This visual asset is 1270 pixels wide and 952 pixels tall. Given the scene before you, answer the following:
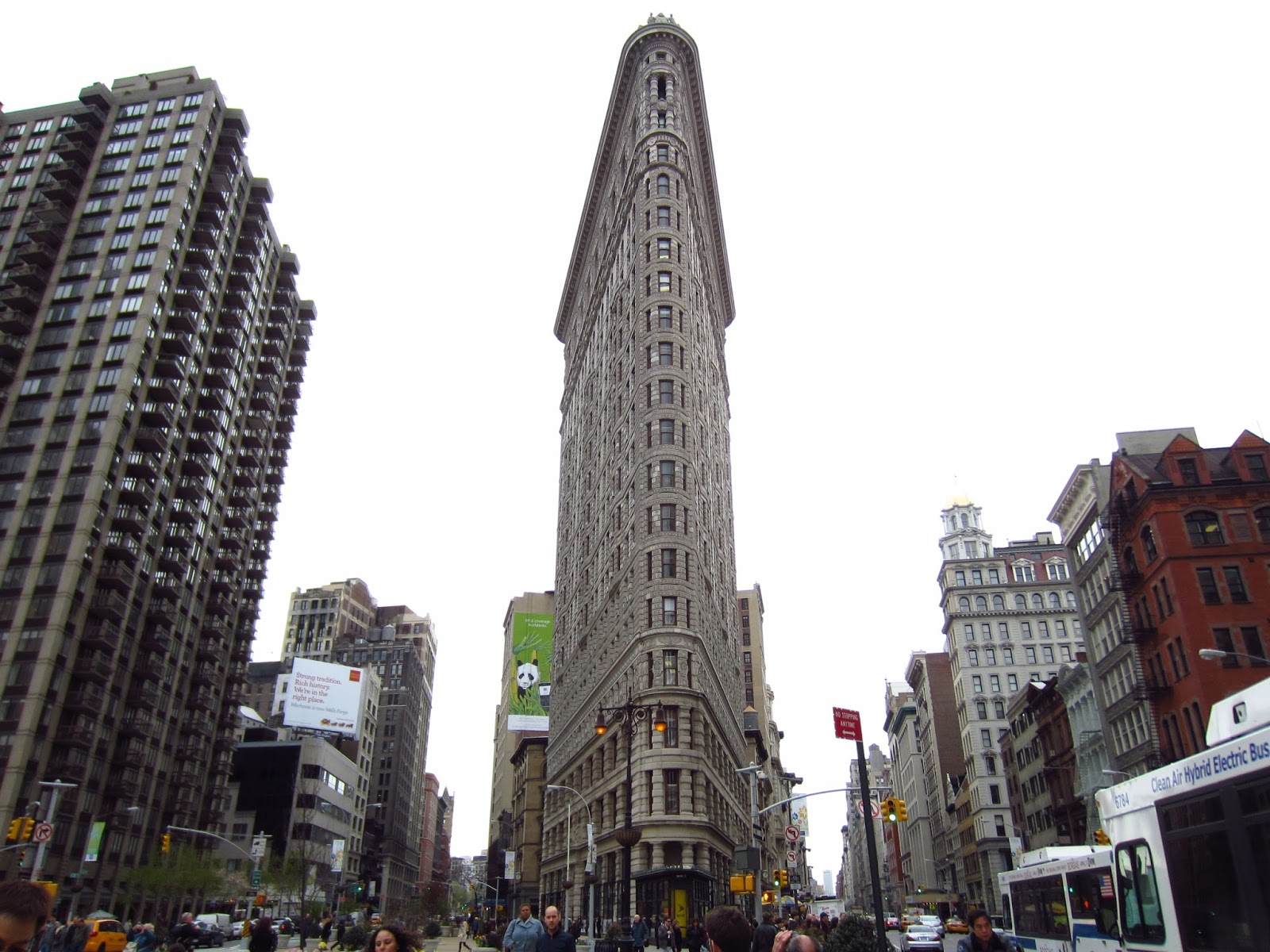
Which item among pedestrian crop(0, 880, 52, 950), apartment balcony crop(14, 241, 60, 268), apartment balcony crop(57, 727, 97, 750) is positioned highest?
apartment balcony crop(14, 241, 60, 268)

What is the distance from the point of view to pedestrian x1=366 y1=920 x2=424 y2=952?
6.79 m

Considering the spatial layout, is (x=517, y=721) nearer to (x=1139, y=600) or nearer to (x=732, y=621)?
(x=732, y=621)

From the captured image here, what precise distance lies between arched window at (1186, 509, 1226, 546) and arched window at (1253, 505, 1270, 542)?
2.14 meters

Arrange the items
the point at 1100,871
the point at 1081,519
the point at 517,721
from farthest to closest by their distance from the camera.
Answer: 1. the point at 517,721
2. the point at 1081,519
3. the point at 1100,871

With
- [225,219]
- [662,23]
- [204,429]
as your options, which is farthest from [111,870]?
[662,23]

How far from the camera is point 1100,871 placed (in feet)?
59.4

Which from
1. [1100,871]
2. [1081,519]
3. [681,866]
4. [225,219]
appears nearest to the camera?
[1100,871]

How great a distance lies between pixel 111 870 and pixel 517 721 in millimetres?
56690

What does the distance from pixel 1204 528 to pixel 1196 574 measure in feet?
8.89

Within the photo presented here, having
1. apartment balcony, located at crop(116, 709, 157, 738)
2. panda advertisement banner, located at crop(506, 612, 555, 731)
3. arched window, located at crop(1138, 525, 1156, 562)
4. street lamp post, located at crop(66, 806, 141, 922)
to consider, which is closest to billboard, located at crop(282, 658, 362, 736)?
panda advertisement banner, located at crop(506, 612, 555, 731)

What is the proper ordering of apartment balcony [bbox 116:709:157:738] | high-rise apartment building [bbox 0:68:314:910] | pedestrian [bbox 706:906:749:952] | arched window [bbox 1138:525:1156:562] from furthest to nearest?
apartment balcony [bbox 116:709:157:738], high-rise apartment building [bbox 0:68:314:910], arched window [bbox 1138:525:1156:562], pedestrian [bbox 706:906:749:952]

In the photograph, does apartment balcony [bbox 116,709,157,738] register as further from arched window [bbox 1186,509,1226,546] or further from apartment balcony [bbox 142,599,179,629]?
arched window [bbox 1186,509,1226,546]

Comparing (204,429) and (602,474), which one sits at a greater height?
(204,429)

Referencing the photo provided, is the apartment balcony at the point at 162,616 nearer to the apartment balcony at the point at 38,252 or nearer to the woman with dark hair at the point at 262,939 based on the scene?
the apartment balcony at the point at 38,252
